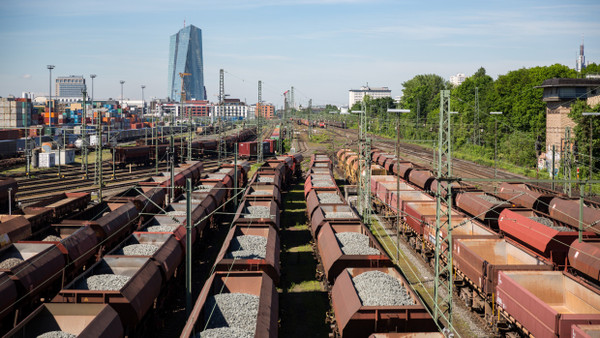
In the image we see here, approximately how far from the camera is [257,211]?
2638cm

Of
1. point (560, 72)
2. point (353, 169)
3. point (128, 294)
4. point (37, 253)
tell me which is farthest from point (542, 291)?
point (560, 72)

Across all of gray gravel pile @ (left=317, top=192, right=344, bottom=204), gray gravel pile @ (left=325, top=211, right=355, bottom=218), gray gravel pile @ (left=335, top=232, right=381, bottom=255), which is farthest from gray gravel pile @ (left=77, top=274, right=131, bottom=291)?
gray gravel pile @ (left=317, top=192, right=344, bottom=204)

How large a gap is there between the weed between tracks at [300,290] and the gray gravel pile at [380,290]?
3.41 m

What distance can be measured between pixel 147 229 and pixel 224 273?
8.22 metres

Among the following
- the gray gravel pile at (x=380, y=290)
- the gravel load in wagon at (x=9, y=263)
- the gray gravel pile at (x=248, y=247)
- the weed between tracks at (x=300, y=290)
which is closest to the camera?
the gray gravel pile at (x=380, y=290)

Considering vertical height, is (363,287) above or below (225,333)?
above

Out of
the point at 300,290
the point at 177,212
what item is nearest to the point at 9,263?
the point at 177,212

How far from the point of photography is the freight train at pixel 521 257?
14.5 metres

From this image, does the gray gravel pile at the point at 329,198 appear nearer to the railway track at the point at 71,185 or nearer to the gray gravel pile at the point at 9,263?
the gray gravel pile at the point at 9,263

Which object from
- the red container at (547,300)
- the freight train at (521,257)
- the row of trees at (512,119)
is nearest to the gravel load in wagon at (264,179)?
the freight train at (521,257)

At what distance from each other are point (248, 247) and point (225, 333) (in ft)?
24.6

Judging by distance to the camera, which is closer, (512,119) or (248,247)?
(248,247)

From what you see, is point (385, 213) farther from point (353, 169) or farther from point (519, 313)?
point (519, 313)

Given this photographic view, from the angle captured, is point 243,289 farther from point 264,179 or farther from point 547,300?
point 264,179
